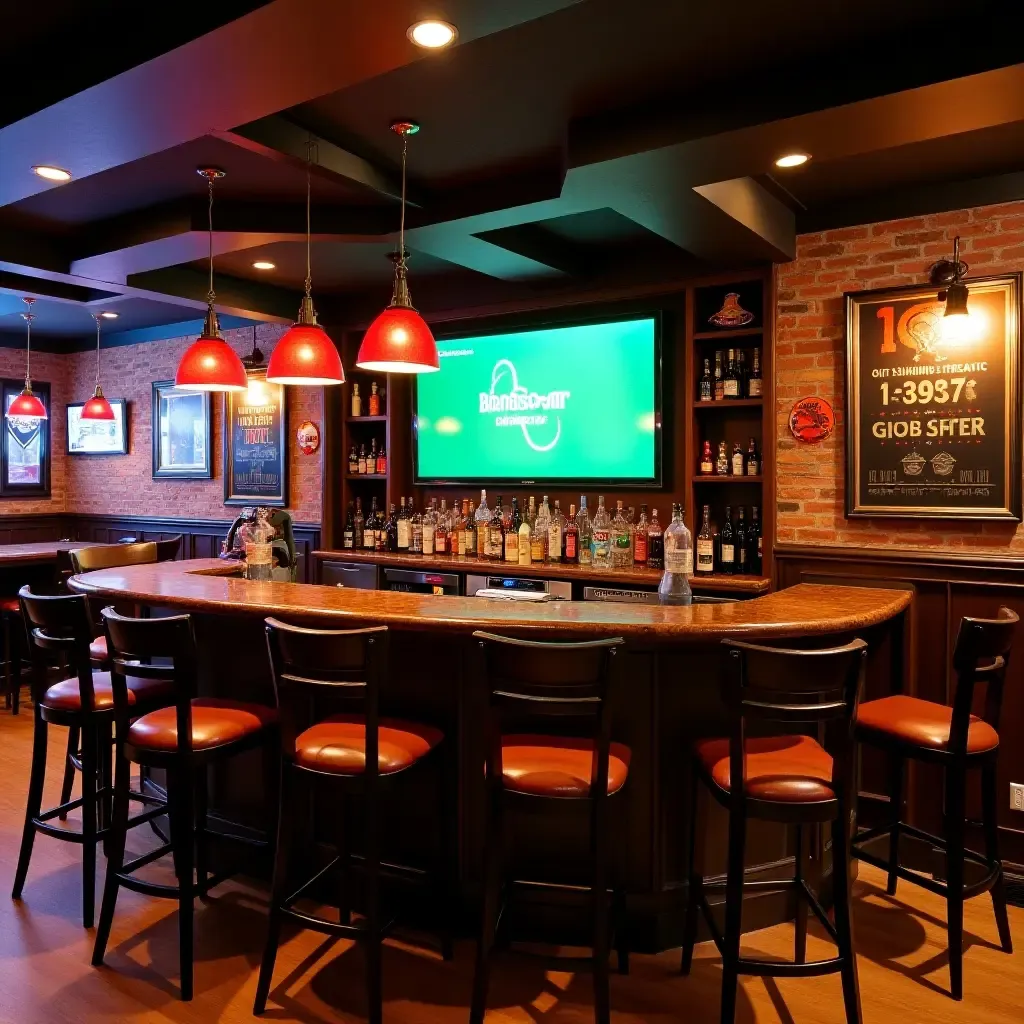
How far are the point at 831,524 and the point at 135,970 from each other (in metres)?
3.41

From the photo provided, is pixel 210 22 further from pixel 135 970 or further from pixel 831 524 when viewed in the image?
pixel 831 524

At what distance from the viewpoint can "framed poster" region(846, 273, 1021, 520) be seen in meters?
3.53

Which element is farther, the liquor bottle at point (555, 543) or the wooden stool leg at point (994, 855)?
the liquor bottle at point (555, 543)

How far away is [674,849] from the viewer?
8.85 ft

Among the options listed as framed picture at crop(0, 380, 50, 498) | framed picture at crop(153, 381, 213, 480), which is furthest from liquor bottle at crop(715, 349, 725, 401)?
framed picture at crop(0, 380, 50, 498)

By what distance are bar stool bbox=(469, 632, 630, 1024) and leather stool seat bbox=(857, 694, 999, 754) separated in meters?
1.05

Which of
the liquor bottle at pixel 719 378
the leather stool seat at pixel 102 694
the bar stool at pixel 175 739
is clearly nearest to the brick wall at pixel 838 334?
the liquor bottle at pixel 719 378

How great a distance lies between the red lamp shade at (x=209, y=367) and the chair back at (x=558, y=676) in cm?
196

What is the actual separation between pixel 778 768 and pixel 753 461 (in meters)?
2.29

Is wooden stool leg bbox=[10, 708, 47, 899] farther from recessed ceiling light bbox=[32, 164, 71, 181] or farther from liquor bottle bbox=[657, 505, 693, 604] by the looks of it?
liquor bottle bbox=[657, 505, 693, 604]

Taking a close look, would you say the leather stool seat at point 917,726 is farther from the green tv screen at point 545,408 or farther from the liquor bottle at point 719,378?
the green tv screen at point 545,408

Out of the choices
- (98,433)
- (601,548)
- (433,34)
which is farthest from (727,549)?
(98,433)

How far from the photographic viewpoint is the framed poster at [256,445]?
6487 mm

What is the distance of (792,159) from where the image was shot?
9.56 feet
